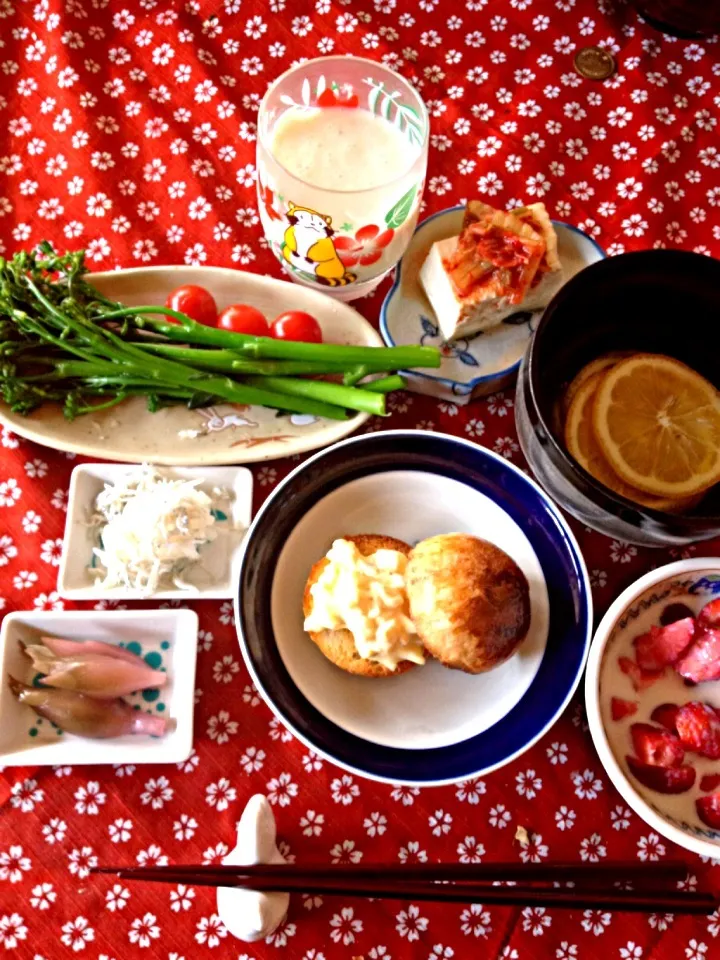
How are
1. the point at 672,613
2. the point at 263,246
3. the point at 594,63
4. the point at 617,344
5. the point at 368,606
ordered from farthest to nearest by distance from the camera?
the point at 594,63 → the point at 263,246 → the point at 617,344 → the point at 672,613 → the point at 368,606

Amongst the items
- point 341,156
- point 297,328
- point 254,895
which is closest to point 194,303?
point 297,328

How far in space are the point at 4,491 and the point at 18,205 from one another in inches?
25.8

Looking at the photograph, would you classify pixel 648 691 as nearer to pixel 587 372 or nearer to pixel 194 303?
pixel 587 372

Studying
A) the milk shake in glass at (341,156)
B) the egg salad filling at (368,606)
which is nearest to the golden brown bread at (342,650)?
the egg salad filling at (368,606)

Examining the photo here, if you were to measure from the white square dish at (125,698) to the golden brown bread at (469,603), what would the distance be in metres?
0.44

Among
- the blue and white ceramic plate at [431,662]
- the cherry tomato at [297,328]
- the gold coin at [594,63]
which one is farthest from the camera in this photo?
the gold coin at [594,63]

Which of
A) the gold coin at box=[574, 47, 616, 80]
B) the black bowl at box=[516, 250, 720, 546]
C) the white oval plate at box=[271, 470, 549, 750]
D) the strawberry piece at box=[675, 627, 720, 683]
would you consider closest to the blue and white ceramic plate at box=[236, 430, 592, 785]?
the white oval plate at box=[271, 470, 549, 750]

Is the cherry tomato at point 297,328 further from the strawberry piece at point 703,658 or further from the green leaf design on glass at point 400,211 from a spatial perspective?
the strawberry piece at point 703,658

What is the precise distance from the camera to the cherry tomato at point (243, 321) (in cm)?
156

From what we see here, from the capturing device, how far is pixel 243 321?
156cm

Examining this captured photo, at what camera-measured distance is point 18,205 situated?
1687 millimetres

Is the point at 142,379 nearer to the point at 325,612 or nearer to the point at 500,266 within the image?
the point at 325,612

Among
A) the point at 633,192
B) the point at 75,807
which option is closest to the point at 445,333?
the point at 633,192

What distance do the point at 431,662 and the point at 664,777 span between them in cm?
45
